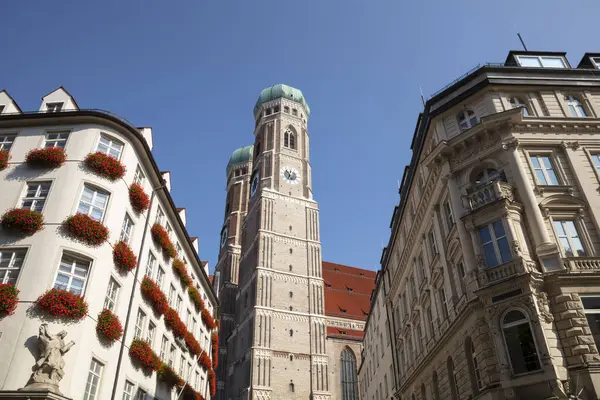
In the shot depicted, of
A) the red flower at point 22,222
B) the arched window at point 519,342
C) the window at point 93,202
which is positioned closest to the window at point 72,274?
the red flower at point 22,222

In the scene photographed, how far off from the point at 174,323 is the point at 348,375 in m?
44.5

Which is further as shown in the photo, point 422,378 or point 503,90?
point 422,378

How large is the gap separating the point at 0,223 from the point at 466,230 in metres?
17.1

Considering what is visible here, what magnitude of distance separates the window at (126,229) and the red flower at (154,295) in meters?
2.06

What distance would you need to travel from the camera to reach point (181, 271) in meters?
25.7

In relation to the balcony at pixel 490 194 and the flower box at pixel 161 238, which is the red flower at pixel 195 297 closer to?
the flower box at pixel 161 238

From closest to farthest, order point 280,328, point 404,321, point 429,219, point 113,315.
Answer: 1. point 113,315
2. point 429,219
3. point 404,321
4. point 280,328

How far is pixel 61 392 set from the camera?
13977 mm

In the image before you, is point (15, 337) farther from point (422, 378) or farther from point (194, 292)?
point (422, 378)

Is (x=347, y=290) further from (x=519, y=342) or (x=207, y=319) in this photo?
(x=519, y=342)

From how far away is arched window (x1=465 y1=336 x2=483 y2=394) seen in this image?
16.4 m

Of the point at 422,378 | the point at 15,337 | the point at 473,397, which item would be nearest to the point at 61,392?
the point at 15,337

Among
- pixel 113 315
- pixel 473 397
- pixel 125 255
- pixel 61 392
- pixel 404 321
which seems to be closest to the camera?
pixel 61 392

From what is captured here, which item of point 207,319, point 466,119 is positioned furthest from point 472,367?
point 207,319
